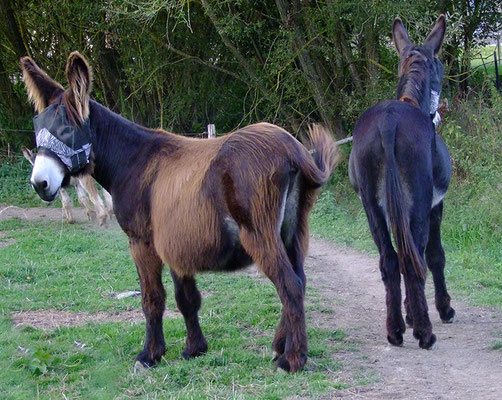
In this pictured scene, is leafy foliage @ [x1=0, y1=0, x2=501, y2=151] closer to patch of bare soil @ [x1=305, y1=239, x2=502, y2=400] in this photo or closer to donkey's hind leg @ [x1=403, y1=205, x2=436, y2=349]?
patch of bare soil @ [x1=305, y1=239, x2=502, y2=400]

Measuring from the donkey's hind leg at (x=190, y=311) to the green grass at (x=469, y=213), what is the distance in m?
2.89

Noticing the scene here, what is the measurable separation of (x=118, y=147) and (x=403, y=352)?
2.59 metres

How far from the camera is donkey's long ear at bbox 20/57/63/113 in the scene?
4641 millimetres

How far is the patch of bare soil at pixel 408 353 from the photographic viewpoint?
385 cm

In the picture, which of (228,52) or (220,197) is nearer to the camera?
(220,197)

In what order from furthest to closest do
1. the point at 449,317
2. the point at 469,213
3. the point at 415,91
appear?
1. the point at 469,213
2. the point at 449,317
3. the point at 415,91

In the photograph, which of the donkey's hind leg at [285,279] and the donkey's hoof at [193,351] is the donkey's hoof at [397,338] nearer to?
the donkey's hind leg at [285,279]

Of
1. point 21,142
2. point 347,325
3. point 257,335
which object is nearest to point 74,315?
point 257,335

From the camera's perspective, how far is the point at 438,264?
5609mm

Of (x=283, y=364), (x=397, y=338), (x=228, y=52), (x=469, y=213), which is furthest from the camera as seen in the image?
(x=228, y=52)

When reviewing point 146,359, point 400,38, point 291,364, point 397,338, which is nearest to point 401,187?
point 397,338

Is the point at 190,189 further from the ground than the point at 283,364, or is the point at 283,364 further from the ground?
the point at 190,189

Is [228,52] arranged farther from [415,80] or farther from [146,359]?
[146,359]

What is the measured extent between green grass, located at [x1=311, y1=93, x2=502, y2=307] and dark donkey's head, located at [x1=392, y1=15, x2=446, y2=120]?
212 cm
